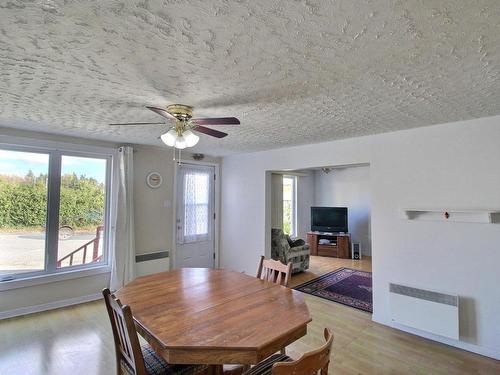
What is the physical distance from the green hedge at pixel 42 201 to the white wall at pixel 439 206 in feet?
11.3

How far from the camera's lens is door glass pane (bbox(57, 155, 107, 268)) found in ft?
12.0

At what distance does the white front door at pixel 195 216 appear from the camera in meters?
4.78

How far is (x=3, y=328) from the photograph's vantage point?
2920 mm

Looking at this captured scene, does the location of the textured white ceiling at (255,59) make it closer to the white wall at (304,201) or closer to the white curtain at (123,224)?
the white curtain at (123,224)

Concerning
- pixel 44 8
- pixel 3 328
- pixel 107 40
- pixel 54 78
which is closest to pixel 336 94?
pixel 107 40

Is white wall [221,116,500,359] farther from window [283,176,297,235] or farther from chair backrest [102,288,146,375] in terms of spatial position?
window [283,176,297,235]

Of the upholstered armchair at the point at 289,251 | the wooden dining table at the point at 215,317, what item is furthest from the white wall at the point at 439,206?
the upholstered armchair at the point at 289,251

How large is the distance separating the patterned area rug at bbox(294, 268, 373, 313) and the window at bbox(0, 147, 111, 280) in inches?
130

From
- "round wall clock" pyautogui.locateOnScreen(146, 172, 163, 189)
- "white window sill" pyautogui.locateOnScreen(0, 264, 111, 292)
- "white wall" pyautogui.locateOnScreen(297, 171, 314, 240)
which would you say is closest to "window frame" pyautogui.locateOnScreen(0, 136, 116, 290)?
"white window sill" pyautogui.locateOnScreen(0, 264, 111, 292)

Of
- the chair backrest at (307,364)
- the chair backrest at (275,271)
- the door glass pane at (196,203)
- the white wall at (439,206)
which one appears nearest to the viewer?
the chair backrest at (307,364)

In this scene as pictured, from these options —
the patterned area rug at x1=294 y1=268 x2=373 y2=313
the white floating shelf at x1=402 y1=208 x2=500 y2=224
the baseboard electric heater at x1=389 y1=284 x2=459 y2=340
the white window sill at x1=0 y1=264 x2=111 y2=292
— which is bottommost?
the patterned area rug at x1=294 y1=268 x2=373 y2=313

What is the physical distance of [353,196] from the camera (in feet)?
23.2

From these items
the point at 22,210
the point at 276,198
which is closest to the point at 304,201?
the point at 276,198

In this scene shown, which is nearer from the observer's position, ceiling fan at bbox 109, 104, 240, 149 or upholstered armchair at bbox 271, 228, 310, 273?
ceiling fan at bbox 109, 104, 240, 149
